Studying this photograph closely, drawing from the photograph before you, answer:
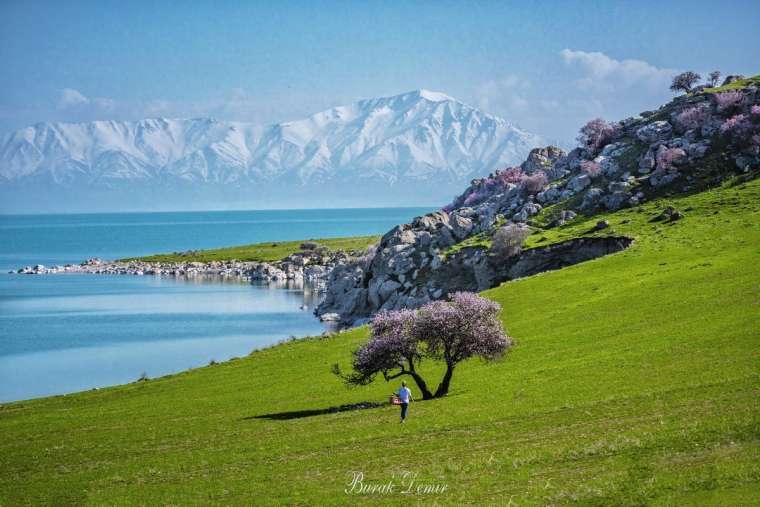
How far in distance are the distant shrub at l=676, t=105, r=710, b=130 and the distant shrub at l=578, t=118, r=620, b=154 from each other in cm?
1295

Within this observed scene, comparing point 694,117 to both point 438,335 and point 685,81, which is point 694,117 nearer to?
point 685,81

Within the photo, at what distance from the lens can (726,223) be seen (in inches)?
3406

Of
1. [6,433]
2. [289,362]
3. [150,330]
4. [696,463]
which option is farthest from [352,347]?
[150,330]

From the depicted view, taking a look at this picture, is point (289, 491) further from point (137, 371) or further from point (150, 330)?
point (150, 330)

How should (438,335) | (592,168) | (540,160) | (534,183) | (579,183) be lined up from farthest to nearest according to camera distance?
(540,160), (534,183), (579,183), (592,168), (438,335)

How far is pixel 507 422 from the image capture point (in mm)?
40625

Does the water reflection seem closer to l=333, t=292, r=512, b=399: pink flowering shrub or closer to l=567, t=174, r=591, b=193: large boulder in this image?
l=333, t=292, r=512, b=399: pink flowering shrub

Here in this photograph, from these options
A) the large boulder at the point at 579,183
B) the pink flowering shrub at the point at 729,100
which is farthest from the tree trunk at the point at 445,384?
the pink flowering shrub at the point at 729,100

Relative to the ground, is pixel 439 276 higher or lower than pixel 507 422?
higher

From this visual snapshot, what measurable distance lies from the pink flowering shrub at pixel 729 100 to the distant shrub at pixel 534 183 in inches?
1073

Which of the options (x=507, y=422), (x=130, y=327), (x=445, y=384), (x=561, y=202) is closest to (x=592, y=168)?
(x=561, y=202)

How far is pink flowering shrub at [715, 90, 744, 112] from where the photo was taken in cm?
11594

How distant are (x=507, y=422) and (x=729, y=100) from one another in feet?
302

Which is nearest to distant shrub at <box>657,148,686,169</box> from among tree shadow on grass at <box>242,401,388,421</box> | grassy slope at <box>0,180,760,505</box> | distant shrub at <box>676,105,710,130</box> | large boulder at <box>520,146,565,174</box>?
distant shrub at <box>676,105,710,130</box>
